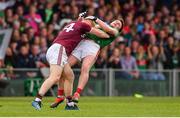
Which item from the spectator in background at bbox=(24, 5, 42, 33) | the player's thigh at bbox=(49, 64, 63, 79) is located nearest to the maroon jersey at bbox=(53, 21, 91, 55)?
the player's thigh at bbox=(49, 64, 63, 79)

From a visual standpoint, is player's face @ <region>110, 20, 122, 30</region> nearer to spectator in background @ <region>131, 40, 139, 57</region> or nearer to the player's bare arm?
the player's bare arm

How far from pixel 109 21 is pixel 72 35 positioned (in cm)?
1091

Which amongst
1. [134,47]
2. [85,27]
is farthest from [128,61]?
[85,27]

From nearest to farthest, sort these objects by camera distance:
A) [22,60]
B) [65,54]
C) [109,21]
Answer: [65,54], [22,60], [109,21]

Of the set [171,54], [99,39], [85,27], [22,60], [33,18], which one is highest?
[33,18]

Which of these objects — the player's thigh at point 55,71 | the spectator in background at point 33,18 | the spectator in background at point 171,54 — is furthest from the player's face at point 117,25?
the spectator in background at point 171,54

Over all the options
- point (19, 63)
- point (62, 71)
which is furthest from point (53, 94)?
point (62, 71)

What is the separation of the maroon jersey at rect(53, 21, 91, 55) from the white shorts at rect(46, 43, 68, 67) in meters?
0.13

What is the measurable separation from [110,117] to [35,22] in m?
13.2

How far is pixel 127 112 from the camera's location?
15.7 metres

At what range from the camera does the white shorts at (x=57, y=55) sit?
1606 cm

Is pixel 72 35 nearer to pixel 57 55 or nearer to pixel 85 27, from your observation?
pixel 85 27

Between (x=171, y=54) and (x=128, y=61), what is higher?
(x=171, y=54)

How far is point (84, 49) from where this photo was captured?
17.1 meters
